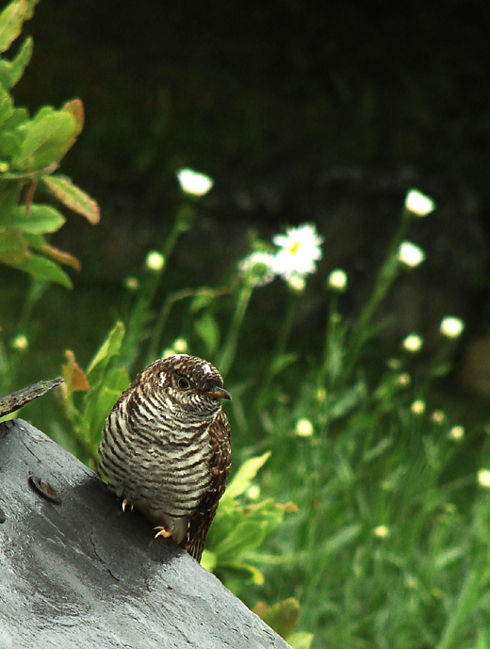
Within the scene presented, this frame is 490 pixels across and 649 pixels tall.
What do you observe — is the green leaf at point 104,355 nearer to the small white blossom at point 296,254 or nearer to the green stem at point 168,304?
the green stem at point 168,304

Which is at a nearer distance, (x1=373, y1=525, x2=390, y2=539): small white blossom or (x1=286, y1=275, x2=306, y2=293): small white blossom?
(x1=286, y1=275, x2=306, y2=293): small white blossom

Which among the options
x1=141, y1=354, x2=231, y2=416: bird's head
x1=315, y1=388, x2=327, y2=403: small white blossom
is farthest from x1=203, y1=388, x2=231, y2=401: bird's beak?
x1=315, y1=388, x2=327, y2=403: small white blossom

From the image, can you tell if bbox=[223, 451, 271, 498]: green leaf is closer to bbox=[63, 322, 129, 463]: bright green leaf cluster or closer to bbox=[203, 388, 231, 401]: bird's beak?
bbox=[63, 322, 129, 463]: bright green leaf cluster

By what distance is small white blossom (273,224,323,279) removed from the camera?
224 centimetres

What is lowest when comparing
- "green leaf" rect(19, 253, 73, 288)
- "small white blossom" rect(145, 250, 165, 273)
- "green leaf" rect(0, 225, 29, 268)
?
"small white blossom" rect(145, 250, 165, 273)

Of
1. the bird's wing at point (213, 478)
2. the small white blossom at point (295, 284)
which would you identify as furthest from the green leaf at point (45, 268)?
the small white blossom at point (295, 284)

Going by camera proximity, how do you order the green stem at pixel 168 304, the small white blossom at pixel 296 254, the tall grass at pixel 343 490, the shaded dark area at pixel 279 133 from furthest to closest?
1. the shaded dark area at pixel 279 133
2. the small white blossom at pixel 296 254
3. the tall grass at pixel 343 490
4. the green stem at pixel 168 304

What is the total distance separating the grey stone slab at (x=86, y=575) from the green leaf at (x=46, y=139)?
0.37 metres

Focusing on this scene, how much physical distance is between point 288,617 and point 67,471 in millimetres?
477

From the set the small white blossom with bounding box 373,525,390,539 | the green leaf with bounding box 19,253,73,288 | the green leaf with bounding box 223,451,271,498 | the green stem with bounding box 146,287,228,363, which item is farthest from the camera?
the small white blossom with bounding box 373,525,390,539

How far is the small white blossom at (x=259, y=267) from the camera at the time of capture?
79.9 inches

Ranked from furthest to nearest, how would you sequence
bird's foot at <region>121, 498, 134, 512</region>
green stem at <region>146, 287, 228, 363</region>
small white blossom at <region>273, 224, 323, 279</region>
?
small white blossom at <region>273, 224, 323, 279</region> → green stem at <region>146, 287, 228, 363</region> → bird's foot at <region>121, 498, 134, 512</region>

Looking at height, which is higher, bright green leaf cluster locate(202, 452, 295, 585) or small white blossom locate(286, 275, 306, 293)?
bright green leaf cluster locate(202, 452, 295, 585)

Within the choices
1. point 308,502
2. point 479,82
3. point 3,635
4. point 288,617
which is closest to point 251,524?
point 288,617
